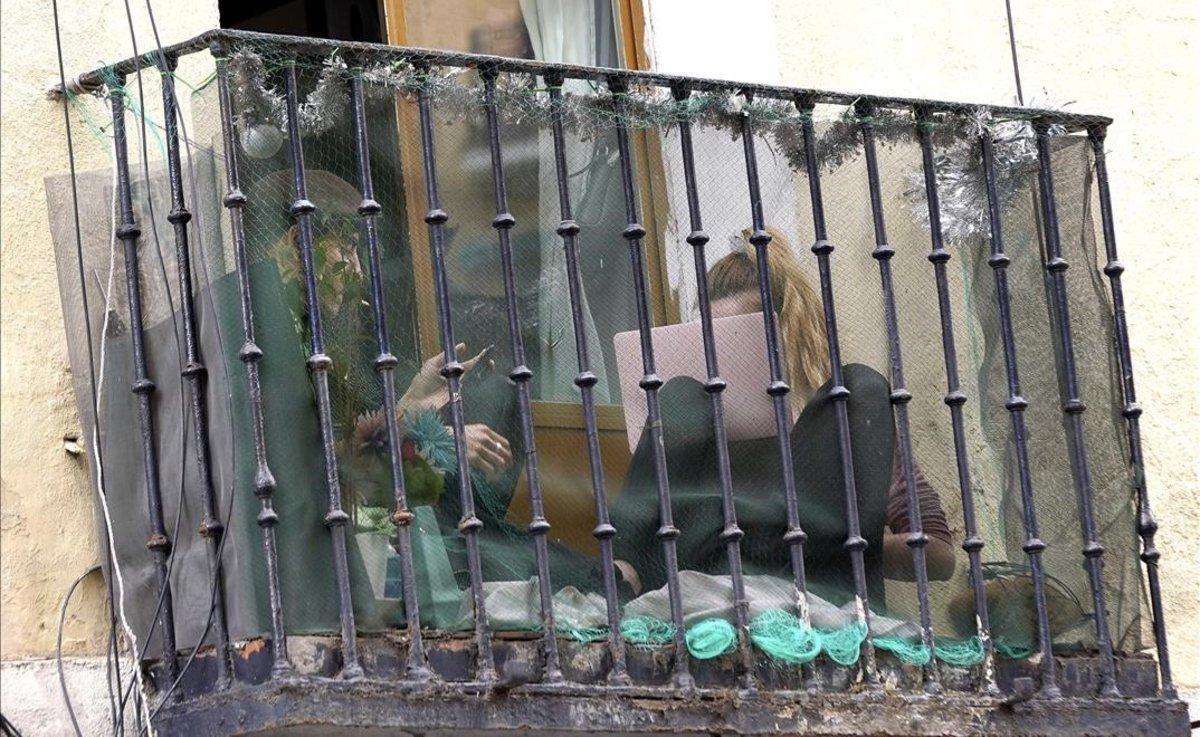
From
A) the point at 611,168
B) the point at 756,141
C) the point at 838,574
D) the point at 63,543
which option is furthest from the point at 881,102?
the point at 63,543

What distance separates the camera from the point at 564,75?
4.47m

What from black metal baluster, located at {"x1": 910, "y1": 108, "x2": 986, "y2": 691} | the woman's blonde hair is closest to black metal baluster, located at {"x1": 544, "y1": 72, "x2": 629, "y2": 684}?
the woman's blonde hair

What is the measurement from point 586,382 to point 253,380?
734 mm

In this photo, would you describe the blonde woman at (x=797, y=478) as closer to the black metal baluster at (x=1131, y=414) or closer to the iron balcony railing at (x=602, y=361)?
the iron balcony railing at (x=602, y=361)

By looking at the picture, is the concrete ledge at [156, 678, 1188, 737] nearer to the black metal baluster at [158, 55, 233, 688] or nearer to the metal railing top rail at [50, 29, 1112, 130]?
the black metal baluster at [158, 55, 233, 688]

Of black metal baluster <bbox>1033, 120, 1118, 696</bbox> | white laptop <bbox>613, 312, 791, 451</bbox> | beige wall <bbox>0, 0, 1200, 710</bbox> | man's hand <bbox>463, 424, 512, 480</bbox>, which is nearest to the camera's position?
man's hand <bbox>463, 424, 512, 480</bbox>

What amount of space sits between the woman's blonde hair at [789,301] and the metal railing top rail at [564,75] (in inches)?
13.0

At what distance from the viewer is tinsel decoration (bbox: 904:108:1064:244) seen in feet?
16.1

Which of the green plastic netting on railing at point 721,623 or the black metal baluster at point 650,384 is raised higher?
the black metal baluster at point 650,384

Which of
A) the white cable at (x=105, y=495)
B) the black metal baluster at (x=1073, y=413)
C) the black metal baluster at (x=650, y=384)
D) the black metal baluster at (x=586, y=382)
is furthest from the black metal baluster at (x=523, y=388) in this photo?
the black metal baluster at (x=1073, y=413)

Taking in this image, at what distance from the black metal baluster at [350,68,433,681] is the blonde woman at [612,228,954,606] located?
55 centimetres

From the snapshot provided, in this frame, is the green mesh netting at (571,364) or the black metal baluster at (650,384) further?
the black metal baluster at (650,384)

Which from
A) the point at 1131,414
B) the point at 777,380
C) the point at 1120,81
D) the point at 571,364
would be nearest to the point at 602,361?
the point at 571,364

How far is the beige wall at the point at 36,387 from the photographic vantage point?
163 inches
